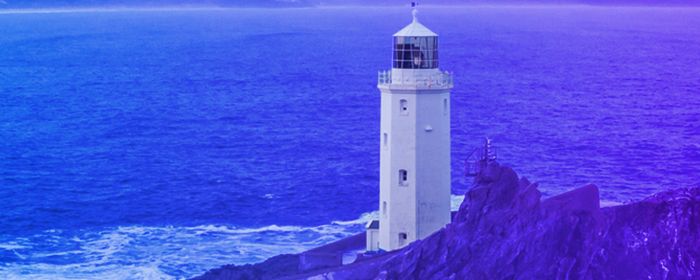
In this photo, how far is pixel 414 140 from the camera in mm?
30984

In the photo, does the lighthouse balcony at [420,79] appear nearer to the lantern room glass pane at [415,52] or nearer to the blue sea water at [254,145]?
the lantern room glass pane at [415,52]

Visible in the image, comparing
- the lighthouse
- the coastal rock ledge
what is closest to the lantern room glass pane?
the lighthouse

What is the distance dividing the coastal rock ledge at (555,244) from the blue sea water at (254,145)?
41.7 ft

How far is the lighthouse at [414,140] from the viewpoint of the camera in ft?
101

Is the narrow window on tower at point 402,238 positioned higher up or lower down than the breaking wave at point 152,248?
higher up

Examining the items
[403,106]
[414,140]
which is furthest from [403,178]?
[403,106]

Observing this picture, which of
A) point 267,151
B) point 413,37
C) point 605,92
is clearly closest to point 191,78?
point 605,92

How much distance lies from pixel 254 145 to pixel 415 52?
119 feet

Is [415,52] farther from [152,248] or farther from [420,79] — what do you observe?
[152,248]

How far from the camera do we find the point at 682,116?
7375 centimetres

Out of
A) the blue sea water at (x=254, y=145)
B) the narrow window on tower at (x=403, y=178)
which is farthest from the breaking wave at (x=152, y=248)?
the narrow window on tower at (x=403, y=178)

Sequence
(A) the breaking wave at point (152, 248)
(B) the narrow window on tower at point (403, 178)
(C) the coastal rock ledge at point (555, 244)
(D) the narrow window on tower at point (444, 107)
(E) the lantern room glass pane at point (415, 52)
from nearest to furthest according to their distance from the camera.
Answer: (C) the coastal rock ledge at point (555, 244) → (D) the narrow window on tower at point (444, 107) → (E) the lantern room glass pane at point (415, 52) → (B) the narrow window on tower at point (403, 178) → (A) the breaking wave at point (152, 248)

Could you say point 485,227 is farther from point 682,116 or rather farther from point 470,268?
point 682,116

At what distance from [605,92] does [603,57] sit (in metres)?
41.8
